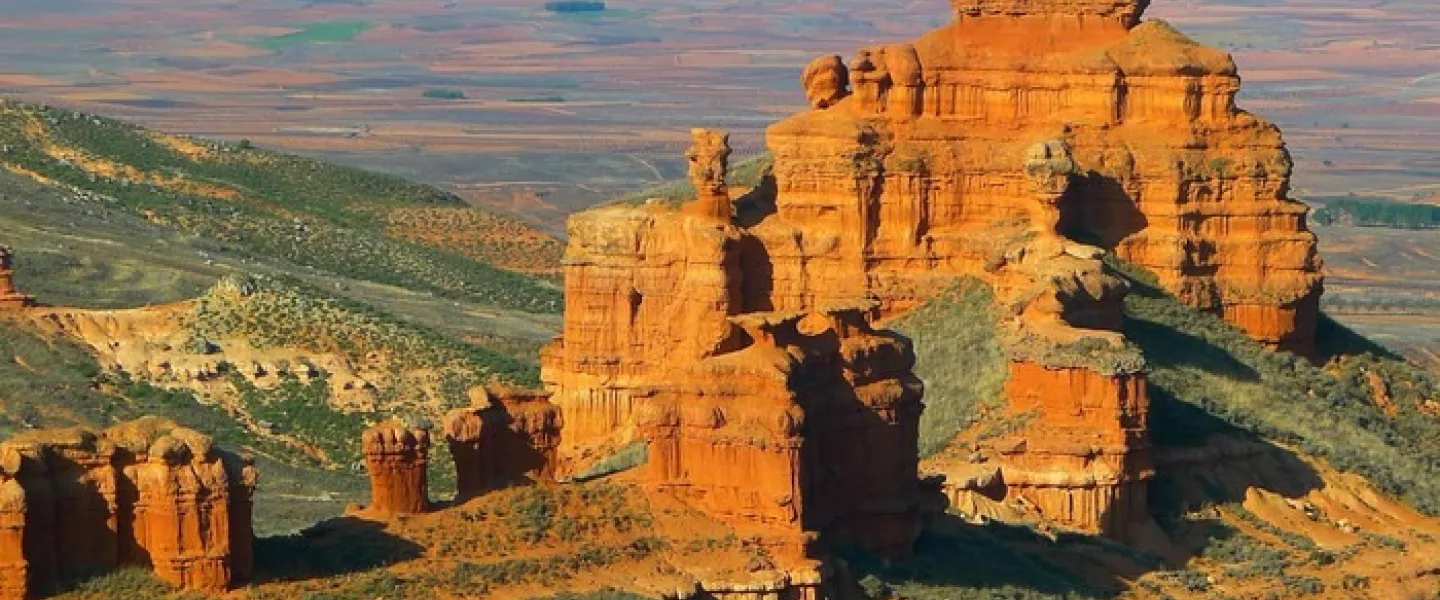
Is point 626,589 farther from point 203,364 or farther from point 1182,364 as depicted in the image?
point 203,364

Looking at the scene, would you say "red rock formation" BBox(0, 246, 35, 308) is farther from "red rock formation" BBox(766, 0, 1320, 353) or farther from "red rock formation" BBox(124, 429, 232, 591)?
"red rock formation" BBox(124, 429, 232, 591)

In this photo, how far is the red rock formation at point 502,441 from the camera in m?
51.1

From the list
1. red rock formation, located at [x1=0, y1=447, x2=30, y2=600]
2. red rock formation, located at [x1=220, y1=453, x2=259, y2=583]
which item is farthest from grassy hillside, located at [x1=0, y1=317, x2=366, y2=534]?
red rock formation, located at [x1=0, y1=447, x2=30, y2=600]

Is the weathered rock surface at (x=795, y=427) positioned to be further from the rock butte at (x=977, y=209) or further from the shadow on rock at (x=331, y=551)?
the rock butte at (x=977, y=209)

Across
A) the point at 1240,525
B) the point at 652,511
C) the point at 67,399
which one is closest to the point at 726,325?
the point at 652,511

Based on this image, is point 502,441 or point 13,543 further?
point 502,441

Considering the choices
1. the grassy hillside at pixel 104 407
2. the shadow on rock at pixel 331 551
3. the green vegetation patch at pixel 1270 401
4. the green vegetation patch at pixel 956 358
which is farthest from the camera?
the grassy hillside at pixel 104 407

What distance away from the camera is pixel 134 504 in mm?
44281

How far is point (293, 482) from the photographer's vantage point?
8062cm

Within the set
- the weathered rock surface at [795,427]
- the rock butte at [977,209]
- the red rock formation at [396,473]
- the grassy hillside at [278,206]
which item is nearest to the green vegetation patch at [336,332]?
the rock butte at [977,209]

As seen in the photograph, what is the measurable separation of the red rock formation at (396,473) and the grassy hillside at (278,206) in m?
73.7

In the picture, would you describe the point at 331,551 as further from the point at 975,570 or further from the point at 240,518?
the point at 975,570

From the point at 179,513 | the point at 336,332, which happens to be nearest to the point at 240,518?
the point at 179,513

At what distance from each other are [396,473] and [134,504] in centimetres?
544
